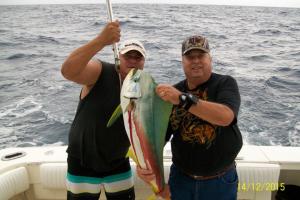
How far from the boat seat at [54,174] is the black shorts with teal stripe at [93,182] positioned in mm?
605

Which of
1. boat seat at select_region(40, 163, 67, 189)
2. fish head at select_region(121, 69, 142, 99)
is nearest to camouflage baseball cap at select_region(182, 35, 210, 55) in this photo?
fish head at select_region(121, 69, 142, 99)

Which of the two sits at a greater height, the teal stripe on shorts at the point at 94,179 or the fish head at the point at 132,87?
the fish head at the point at 132,87

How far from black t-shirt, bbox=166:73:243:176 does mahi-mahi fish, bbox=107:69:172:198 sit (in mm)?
350

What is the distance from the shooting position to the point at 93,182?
2.45 metres

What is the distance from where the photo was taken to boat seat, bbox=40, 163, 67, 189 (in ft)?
10.1

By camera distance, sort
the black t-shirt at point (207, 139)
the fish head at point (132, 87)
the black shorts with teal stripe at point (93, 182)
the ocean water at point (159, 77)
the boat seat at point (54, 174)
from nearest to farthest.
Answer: the fish head at point (132, 87) → the black t-shirt at point (207, 139) → the black shorts with teal stripe at point (93, 182) → the boat seat at point (54, 174) → the ocean water at point (159, 77)

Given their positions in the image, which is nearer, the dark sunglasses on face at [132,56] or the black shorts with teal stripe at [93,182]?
the dark sunglasses on face at [132,56]

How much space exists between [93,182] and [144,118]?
0.81 meters

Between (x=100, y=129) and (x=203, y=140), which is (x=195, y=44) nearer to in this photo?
(x=203, y=140)

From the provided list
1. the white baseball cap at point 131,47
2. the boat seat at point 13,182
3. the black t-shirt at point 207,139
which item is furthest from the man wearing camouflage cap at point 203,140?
the boat seat at point 13,182

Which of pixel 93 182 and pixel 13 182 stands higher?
pixel 93 182

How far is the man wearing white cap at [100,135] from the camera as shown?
91.5 inches

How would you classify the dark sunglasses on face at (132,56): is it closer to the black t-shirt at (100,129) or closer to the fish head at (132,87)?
the black t-shirt at (100,129)

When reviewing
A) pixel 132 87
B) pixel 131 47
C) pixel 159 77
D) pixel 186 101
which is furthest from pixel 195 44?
pixel 159 77
